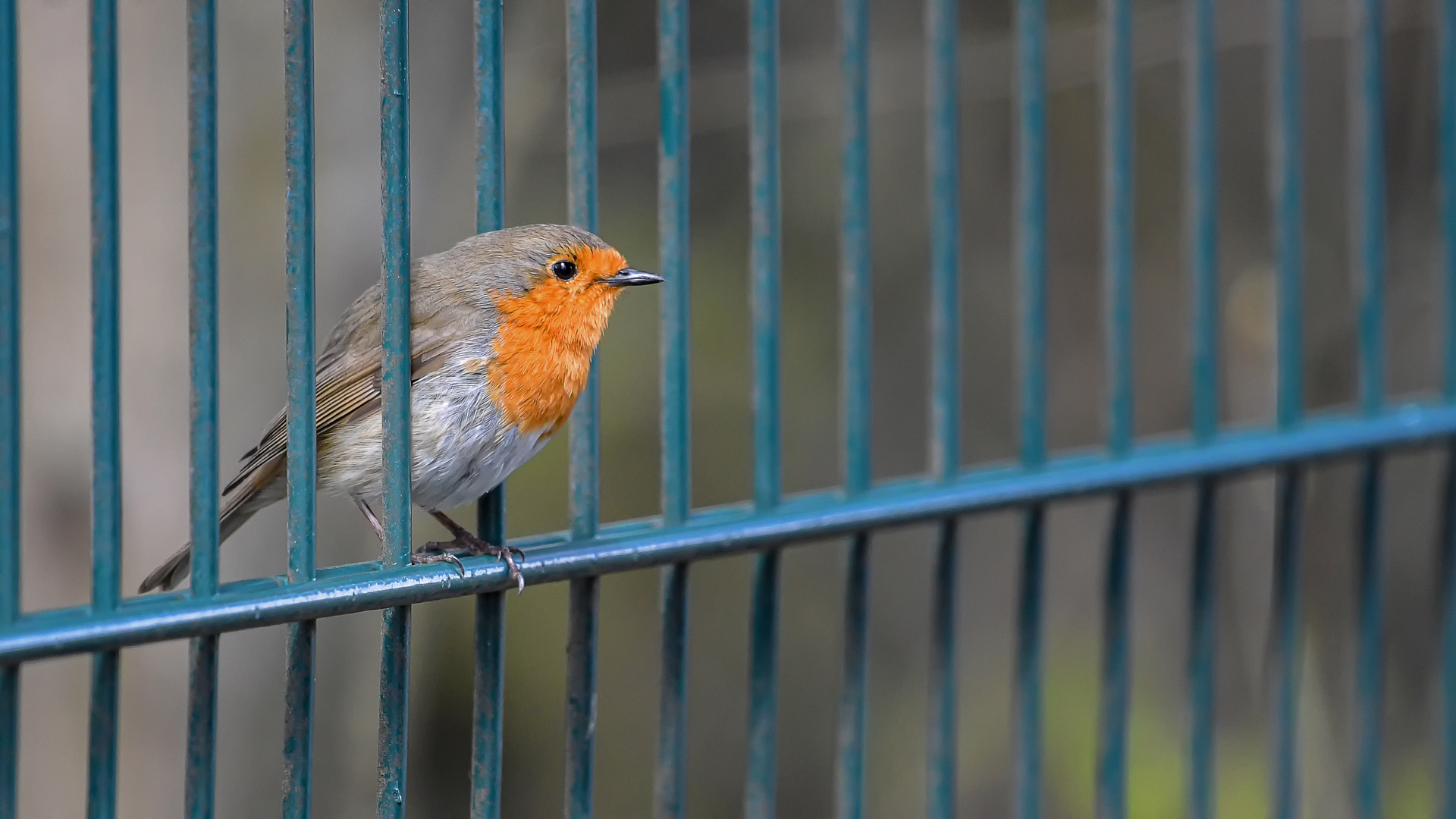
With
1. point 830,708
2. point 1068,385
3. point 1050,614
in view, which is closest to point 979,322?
point 1068,385

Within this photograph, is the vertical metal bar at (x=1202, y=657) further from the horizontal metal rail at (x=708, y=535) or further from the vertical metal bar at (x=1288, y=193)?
the vertical metal bar at (x=1288, y=193)

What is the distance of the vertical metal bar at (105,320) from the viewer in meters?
1.49

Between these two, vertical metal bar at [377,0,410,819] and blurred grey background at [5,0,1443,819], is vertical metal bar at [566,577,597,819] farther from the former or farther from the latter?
blurred grey background at [5,0,1443,819]

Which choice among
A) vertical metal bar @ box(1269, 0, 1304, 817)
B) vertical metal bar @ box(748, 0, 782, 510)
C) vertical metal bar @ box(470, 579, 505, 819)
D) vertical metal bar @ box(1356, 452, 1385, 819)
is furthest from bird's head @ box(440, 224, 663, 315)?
vertical metal bar @ box(1356, 452, 1385, 819)

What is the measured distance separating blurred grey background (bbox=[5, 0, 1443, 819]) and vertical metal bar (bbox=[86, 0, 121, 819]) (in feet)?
7.35

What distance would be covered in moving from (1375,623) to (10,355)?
266 cm

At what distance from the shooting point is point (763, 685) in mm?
2283

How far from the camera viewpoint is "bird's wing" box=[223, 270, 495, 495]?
2387mm

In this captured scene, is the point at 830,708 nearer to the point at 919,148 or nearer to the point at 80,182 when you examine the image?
the point at 919,148

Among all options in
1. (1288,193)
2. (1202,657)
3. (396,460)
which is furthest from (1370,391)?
(396,460)

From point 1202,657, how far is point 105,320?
2.07 m

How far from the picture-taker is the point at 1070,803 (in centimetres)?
491

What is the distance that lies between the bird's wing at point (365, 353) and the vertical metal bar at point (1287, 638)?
1.65 m

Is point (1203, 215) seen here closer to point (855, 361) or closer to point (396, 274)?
point (855, 361)
